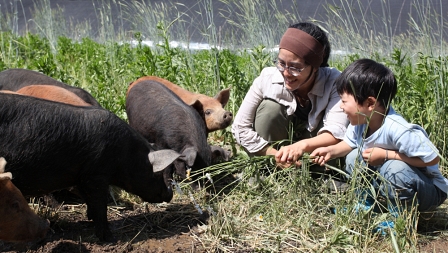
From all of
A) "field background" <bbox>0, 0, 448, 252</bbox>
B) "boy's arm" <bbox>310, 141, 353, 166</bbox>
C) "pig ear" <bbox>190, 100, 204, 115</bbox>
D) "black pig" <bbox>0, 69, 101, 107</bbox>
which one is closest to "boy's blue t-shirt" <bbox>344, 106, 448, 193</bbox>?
"boy's arm" <bbox>310, 141, 353, 166</bbox>

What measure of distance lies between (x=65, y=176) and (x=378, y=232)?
2.31m

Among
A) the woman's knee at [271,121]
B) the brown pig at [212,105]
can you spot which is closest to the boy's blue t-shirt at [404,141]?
the woman's knee at [271,121]

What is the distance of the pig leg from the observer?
451 cm

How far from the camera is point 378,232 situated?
4312mm

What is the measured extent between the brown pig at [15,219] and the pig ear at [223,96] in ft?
10.1

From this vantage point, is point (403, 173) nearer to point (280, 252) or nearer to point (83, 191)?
point (280, 252)

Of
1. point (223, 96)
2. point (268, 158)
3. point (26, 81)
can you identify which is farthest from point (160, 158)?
point (26, 81)

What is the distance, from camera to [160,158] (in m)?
4.74

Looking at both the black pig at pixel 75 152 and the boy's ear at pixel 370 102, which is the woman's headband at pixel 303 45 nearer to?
the boy's ear at pixel 370 102

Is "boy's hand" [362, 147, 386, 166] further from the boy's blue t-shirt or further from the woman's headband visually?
the woman's headband

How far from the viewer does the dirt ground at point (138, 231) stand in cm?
432

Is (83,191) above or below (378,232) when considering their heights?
above

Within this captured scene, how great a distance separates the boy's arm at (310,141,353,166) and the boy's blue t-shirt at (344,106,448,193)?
4.3 inches

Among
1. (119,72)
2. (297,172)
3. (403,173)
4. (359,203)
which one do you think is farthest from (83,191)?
(119,72)
